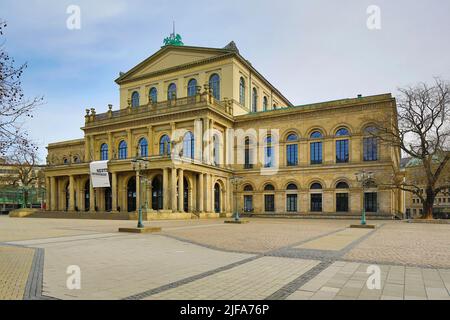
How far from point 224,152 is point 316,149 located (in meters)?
12.2

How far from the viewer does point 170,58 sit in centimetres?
5512

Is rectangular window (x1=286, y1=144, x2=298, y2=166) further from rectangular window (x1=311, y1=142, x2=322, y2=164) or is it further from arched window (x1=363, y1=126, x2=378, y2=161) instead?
arched window (x1=363, y1=126, x2=378, y2=161)

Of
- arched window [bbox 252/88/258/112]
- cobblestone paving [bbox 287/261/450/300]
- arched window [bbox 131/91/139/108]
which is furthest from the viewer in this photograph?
arched window [bbox 131/91/139/108]

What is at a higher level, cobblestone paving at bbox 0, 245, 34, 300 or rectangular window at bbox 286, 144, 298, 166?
rectangular window at bbox 286, 144, 298, 166

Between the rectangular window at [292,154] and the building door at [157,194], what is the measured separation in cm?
1661

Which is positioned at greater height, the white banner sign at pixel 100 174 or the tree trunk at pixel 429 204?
the white banner sign at pixel 100 174

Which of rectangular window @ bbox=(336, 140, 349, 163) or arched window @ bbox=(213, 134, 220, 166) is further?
arched window @ bbox=(213, 134, 220, 166)

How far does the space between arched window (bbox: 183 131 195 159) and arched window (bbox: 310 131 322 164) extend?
590 inches

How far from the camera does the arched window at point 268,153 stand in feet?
154

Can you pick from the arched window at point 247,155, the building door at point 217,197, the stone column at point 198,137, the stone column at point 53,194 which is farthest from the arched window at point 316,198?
the stone column at point 53,194

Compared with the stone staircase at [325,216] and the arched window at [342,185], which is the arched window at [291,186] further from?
the arched window at [342,185]

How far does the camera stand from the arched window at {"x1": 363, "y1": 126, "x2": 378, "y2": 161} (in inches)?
1615

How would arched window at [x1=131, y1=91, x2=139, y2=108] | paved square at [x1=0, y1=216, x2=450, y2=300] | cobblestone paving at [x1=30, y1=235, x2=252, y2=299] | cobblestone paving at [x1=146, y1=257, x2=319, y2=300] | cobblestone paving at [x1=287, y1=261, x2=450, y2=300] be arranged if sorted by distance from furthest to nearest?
arched window at [x1=131, y1=91, x2=139, y2=108]
cobblestone paving at [x1=30, y1=235, x2=252, y2=299]
paved square at [x1=0, y1=216, x2=450, y2=300]
cobblestone paving at [x1=146, y1=257, x2=319, y2=300]
cobblestone paving at [x1=287, y1=261, x2=450, y2=300]

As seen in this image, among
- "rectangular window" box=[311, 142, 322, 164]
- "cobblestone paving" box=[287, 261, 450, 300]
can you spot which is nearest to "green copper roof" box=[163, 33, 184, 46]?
"rectangular window" box=[311, 142, 322, 164]
